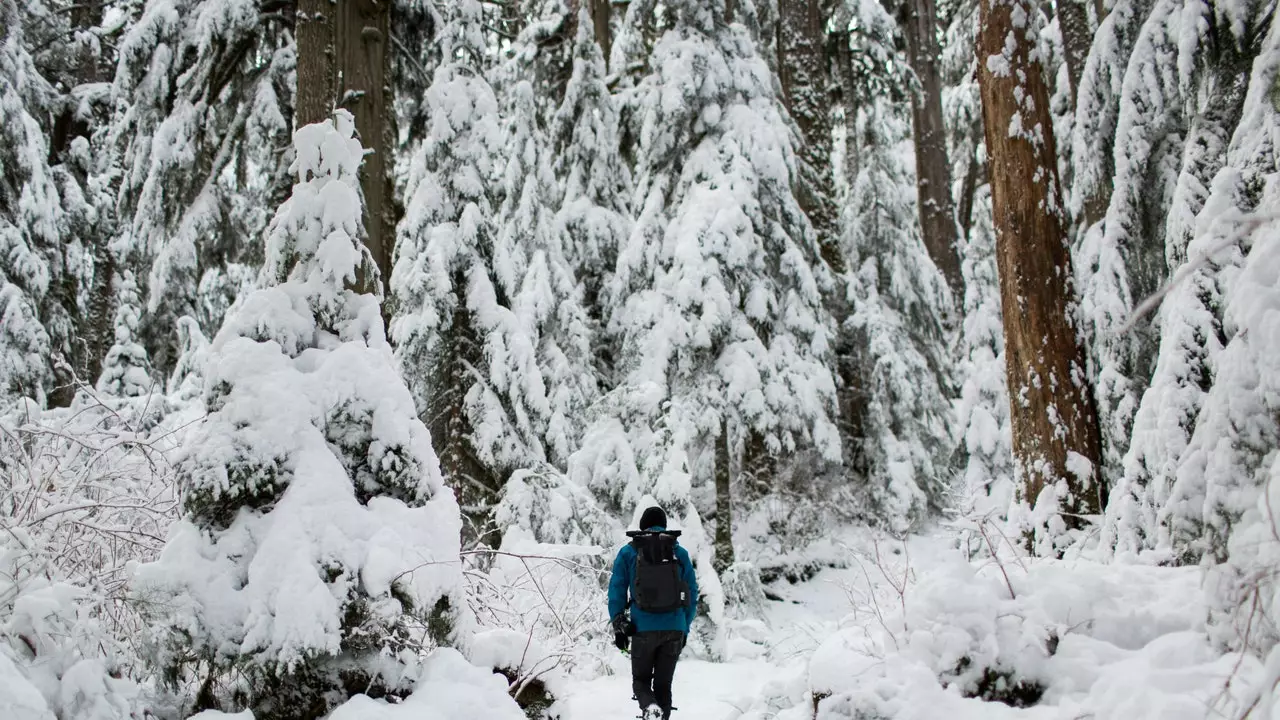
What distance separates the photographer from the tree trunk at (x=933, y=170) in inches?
594

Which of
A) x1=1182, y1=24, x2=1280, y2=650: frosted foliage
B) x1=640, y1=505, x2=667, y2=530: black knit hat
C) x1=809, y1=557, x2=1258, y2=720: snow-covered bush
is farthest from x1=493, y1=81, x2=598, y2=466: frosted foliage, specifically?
x1=1182, y1=24, x2=1280, y2=650: frosted foliage

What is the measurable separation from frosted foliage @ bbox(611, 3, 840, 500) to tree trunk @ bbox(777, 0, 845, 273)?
2.58m

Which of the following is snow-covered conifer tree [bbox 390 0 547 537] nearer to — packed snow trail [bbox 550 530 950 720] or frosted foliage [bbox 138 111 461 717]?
packed snow trail [bbox 550 530 950 720]

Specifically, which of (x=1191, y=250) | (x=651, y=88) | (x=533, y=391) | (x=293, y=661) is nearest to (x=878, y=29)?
(x=651, y=88)

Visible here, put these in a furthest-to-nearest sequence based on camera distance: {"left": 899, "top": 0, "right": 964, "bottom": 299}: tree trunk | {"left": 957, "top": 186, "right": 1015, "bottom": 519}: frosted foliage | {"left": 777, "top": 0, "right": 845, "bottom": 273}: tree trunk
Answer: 1. {"left": 899, "top": 0, "right": 964, "bottom": 299}: tree trunk
2. {"left": 777, "top": 0, "right": 845, "bottom": 273}: tree trunk
3. {"left": 957, "top": 186, "right": 1015, "bottom": 519}: frosted foliage

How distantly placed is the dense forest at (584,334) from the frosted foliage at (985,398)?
0.10 m

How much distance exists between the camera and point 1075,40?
11.2 metres

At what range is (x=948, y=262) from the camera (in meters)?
15.4

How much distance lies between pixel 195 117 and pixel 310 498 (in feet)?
20.1

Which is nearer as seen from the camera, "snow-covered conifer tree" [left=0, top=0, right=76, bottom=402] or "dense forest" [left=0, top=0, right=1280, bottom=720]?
"dense forest" [left=0, top=0, right=1280, bottom=720]

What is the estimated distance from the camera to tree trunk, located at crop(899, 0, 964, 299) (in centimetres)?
1509

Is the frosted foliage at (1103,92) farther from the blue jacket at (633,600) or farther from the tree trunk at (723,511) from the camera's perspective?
the blue jacket at (633,600)

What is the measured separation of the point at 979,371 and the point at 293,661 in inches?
463

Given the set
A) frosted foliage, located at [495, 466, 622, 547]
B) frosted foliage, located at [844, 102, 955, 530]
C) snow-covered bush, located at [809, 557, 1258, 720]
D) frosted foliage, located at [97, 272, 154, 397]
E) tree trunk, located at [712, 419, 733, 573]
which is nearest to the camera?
snow-covered bush, located at [809, 557, 1258, 720]
